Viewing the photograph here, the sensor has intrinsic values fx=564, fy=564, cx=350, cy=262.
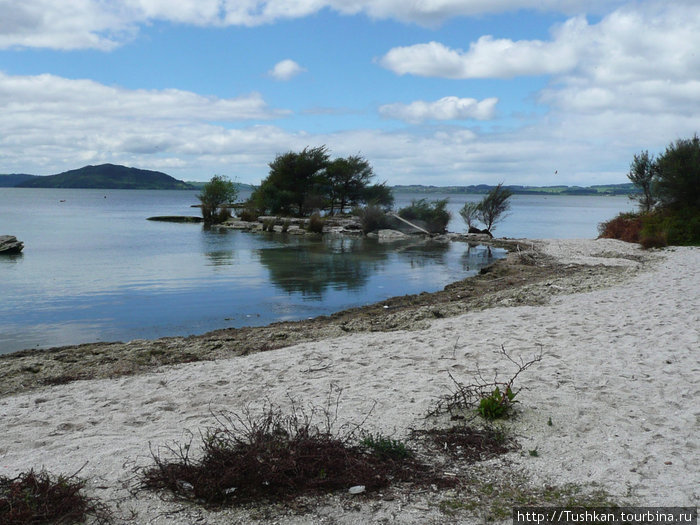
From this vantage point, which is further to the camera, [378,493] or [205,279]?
[205,279]

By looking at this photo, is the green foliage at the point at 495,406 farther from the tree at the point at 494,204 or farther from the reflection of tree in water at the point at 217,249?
the tree at the point at 494,204

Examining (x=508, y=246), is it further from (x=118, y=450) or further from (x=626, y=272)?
(x=118, y=450)

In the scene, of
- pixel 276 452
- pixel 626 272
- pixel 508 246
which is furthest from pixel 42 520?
pixel 508 246

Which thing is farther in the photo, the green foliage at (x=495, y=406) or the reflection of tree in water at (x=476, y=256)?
the reflection of tree in water at (x=476, y=256)

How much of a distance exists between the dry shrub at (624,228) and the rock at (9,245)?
104ft

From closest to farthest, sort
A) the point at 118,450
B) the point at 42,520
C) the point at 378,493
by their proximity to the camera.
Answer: the point at 42,520
the point at 378,493
the point at 118,450

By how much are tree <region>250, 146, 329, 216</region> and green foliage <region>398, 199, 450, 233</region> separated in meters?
12.6

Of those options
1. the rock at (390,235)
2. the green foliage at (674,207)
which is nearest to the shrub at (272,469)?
the green foliage at (674,207)

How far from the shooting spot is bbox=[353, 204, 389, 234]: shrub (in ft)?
142

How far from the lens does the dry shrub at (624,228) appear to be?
96.2 feet

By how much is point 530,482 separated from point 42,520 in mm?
3308

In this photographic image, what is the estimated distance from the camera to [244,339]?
33.8ft

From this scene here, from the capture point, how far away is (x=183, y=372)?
7.75 m

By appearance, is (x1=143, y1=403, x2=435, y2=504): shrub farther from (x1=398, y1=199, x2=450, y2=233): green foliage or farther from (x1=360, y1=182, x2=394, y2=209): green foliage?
(x1=360, y1=182, x2=394, y2=209): green foliage
